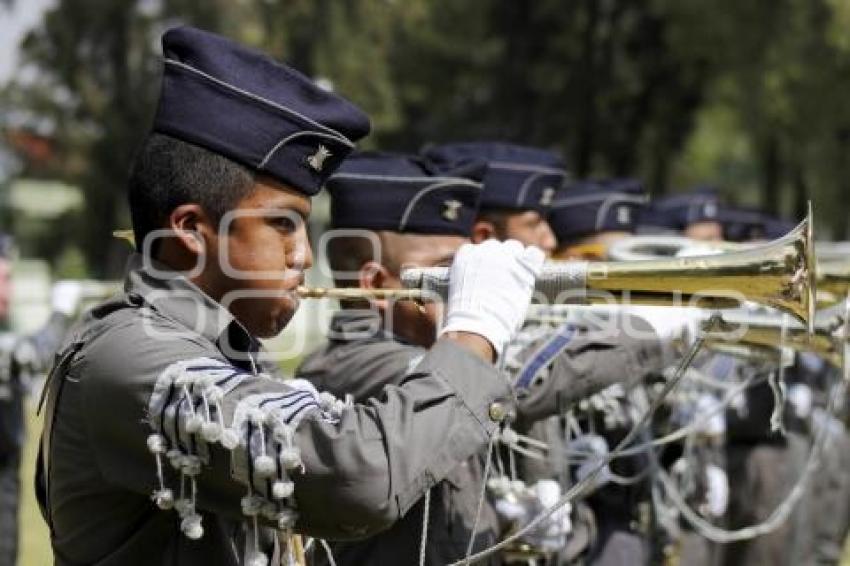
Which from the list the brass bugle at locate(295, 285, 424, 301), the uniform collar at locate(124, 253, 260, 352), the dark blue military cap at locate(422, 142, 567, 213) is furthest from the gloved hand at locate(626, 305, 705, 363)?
the uniform collar at locate(124, 253, 260, 352)

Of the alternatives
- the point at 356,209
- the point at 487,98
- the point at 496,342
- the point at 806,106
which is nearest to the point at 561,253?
the point at 356,209

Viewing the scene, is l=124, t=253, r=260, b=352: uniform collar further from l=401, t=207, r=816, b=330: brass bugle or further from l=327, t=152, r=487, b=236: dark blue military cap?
l=327, t=152, r=487, b=236: dark blue military cap

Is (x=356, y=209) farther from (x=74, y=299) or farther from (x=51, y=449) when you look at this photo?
(x=74, y=299)

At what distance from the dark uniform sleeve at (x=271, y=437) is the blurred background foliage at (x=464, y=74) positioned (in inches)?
915

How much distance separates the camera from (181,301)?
9.00 ft

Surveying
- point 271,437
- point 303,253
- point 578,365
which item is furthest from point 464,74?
point 271,437

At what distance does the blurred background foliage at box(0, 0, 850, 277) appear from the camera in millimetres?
27031

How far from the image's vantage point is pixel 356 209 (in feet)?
14.9

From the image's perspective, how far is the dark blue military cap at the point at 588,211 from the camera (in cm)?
687

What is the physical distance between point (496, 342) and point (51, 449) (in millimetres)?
814

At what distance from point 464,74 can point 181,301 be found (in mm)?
28259

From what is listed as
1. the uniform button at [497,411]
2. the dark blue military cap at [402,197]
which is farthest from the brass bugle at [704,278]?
the dark blue military cap at [402,197]

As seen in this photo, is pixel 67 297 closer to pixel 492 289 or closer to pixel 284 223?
pixel 284 223

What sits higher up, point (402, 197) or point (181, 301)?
point (402, 197)
